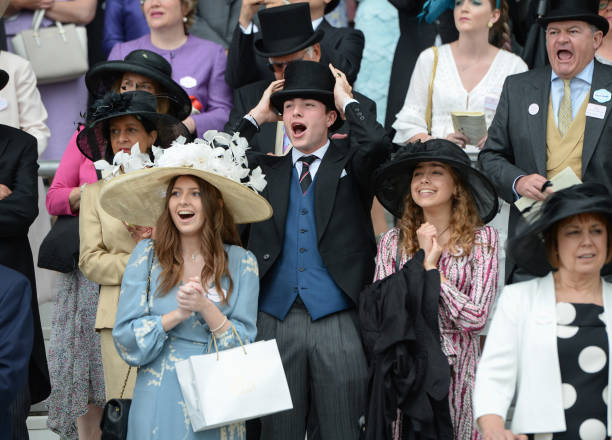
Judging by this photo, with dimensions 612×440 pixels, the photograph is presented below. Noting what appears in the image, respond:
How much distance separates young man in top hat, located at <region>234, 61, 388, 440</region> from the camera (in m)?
4.91

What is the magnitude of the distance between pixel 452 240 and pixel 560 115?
1.04m

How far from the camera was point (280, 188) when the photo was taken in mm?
5223

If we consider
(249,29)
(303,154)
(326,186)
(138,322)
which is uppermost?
(249,29)

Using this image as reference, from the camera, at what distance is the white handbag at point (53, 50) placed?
718 centimetres

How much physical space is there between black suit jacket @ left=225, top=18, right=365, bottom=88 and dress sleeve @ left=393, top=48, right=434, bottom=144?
39 cm

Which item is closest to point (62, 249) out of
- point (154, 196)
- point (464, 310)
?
point (154, 196)

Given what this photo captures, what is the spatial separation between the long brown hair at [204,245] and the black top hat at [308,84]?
0.80 metres

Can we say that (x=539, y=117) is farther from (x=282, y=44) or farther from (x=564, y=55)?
(x=282, y=44)

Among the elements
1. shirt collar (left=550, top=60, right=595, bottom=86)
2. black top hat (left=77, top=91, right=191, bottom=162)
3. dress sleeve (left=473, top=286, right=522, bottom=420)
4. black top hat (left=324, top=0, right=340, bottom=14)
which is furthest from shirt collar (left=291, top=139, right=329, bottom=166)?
black top hat (left=324, top=0, right=340, bottom=14)

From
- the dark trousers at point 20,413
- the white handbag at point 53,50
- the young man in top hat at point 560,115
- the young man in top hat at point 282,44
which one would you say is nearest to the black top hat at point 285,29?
the young man in top hat at point 282,44

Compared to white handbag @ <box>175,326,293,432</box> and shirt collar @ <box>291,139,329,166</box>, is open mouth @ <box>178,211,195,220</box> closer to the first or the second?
white handbag @ <box>175,326,293,432</box>

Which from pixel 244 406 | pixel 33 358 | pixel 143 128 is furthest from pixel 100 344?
pixel 244 406

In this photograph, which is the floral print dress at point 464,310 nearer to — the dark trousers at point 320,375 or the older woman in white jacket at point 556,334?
the dark trousers at point 320,375

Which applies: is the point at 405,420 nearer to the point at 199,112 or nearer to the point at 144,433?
the point at 144,433
